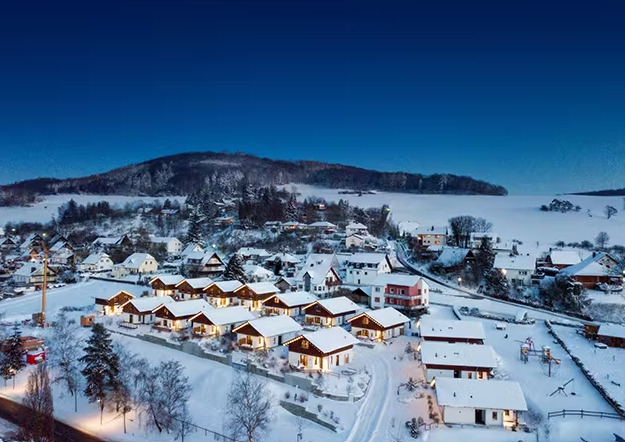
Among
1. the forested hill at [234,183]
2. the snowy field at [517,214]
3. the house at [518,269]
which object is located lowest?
the house at [518,269]

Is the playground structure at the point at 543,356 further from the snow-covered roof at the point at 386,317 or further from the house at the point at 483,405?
the snow-covered roof at the point at 386,317

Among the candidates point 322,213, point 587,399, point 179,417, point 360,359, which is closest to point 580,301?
point 587,399

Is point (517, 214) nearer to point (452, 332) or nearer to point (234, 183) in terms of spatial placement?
point (452, 332)

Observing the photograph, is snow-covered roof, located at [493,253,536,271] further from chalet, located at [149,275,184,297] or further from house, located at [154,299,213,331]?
chalet, located at [149,275,184,297]

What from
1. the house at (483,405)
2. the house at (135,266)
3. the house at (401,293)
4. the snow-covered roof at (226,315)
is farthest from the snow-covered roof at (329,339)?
the house at (135,266)

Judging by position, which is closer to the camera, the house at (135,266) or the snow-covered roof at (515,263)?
the snow-covered roof at (515,263)

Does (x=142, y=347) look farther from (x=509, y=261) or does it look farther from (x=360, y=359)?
(x=509, y=261)

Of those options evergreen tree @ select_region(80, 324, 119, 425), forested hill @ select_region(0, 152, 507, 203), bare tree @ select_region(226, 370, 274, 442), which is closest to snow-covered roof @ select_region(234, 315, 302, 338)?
bare tree @ select_region(226, 370, 274, 442)

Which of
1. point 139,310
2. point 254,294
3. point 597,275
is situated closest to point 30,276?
point 139,310
